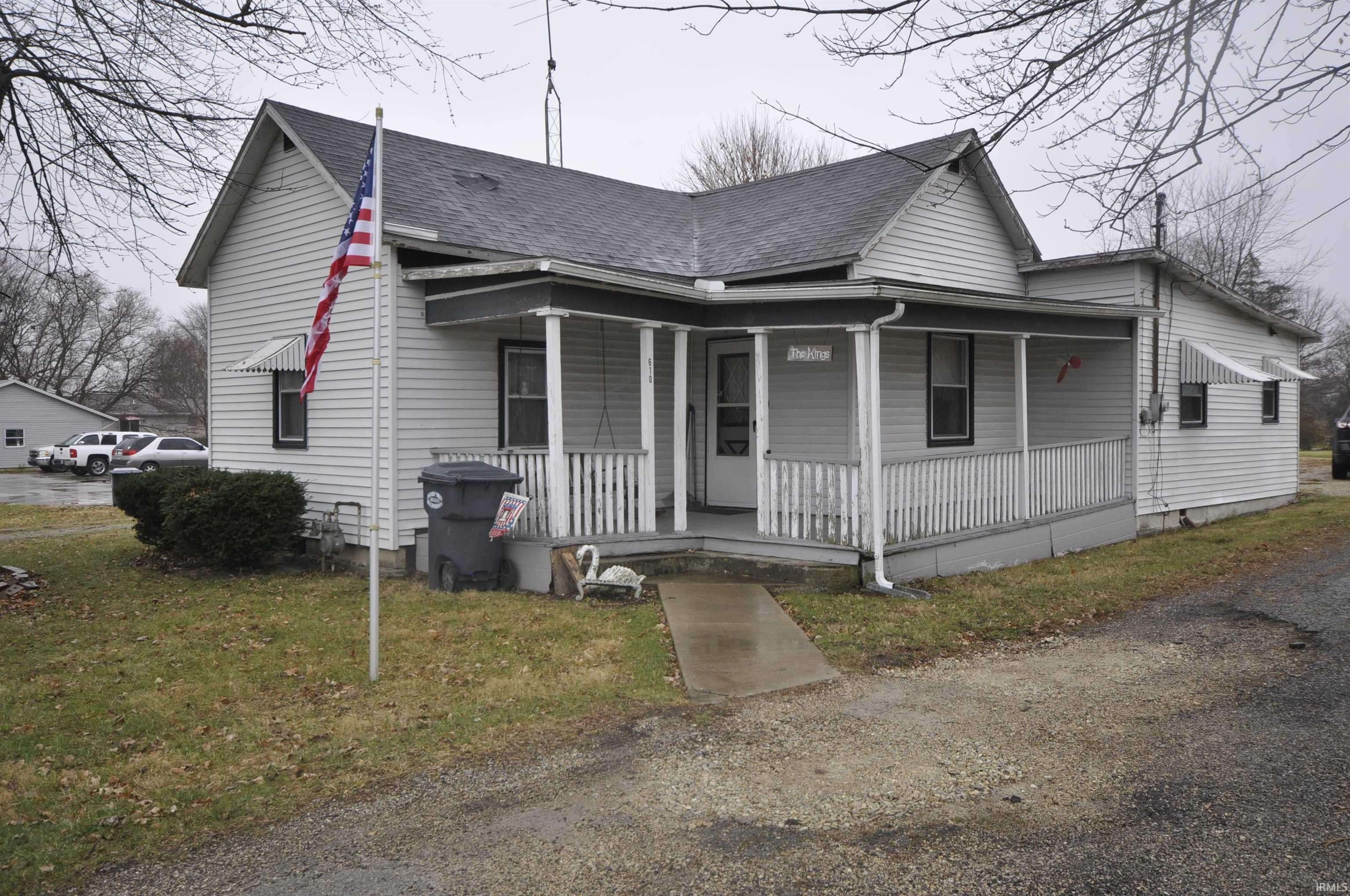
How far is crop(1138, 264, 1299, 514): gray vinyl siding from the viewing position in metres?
14.3

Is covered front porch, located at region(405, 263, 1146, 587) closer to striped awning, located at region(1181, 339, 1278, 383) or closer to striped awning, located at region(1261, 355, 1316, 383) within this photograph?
striped awning, located at region(1181, 339, 1278, 383)

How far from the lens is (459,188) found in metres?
12.5

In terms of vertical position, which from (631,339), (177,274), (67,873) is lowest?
(67,873)

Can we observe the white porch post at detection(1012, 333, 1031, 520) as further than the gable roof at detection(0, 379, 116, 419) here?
No

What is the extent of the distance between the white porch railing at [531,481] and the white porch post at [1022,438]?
229 inches

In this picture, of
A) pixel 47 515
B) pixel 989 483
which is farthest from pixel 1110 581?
pixel 47 515

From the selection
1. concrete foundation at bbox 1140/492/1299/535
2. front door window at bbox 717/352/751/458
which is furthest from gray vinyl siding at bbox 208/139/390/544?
concrete foundation at bbox 1140/492/1299/535

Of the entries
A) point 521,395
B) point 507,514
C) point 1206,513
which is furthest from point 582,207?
point 1206,513

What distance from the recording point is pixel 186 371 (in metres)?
70.2

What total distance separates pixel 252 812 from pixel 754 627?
4.44m

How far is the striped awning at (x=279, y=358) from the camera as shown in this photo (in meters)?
11.9

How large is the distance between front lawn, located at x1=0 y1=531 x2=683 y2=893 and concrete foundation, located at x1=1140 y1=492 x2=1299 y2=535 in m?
9.13

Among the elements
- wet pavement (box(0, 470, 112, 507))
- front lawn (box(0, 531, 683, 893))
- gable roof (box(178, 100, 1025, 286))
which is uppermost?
gable roof (box(178, 100, 1025, 286))

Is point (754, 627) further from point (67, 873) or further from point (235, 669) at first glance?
point (67, 873)
